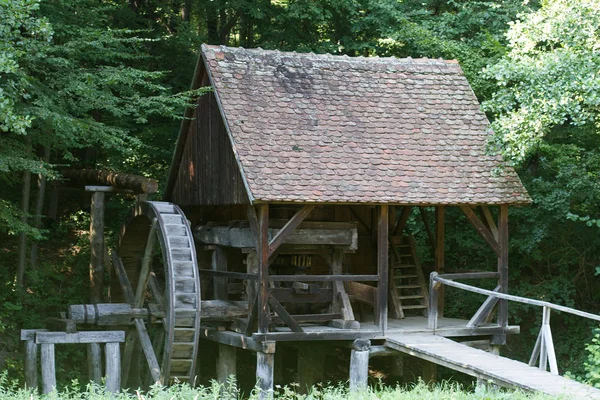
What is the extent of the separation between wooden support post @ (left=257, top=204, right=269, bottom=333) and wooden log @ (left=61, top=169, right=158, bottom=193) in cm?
248

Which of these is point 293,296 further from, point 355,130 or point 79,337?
point 79,337

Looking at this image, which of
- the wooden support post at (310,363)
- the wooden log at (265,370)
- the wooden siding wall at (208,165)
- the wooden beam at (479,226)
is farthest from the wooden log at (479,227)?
the wooden support post at (310,363)

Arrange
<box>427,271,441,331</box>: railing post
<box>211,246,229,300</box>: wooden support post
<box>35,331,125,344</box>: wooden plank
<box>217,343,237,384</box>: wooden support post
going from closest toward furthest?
<box>35,331,125,344</box>: wooden plank → <box>427,271,441,331</box>: railing post → <box>217,343,237,384</box>: wooden support post → <box>211,246,229,300</box>: wooden support post

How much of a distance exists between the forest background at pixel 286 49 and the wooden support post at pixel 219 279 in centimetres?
237

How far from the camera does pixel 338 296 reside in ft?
47.1

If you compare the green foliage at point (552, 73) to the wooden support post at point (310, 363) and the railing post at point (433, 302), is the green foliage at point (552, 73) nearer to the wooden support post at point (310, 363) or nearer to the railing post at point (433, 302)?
the railing post at point (433, 302)

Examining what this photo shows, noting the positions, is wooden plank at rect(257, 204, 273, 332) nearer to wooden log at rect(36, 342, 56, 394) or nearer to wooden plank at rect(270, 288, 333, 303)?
wooden plank at rect(270, 288, 333, 303)

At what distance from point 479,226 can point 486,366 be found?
3780mm

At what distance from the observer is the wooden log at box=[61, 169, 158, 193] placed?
14.9 metres

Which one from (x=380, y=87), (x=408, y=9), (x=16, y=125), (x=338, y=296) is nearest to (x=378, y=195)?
(x=338, y=296)

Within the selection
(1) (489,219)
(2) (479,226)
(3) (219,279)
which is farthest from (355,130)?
(3) (219,279)

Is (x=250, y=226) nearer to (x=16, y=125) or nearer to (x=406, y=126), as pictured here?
(x=406, y=126)

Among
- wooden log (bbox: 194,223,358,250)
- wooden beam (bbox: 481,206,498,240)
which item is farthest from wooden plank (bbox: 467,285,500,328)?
wooden log (bbox: 194,223,358,250)

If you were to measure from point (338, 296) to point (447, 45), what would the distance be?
6417mm
